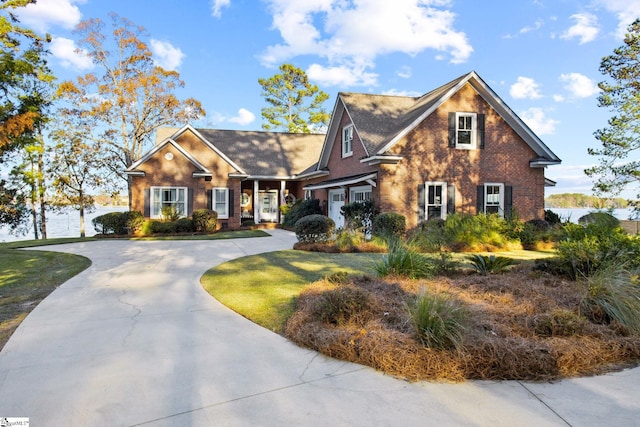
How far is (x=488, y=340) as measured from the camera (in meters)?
3.88

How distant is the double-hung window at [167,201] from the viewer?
21234 millimetres

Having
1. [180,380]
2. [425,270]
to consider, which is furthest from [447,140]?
[180,380]

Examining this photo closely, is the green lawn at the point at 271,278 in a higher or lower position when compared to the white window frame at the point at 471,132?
lower

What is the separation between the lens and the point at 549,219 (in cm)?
1902

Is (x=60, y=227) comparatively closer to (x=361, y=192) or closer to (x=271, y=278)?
(x=361, y=192)

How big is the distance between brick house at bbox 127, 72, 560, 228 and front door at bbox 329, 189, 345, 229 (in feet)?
0.19

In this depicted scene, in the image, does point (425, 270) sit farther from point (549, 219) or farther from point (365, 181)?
point (549, 219)

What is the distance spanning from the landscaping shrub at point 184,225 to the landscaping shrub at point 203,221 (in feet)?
0.81

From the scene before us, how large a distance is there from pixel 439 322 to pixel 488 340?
49cm

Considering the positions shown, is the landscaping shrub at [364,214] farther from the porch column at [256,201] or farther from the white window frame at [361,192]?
the porch column at [256,201]

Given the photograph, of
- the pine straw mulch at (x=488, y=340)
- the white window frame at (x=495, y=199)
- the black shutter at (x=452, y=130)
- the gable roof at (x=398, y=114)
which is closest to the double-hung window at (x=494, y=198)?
the white window frame at (x=495, y=199)

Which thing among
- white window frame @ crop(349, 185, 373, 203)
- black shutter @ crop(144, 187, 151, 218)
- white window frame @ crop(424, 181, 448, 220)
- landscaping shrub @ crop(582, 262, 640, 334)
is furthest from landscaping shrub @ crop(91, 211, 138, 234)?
landscaping shrub @ crop(582, 262, 640, 334)

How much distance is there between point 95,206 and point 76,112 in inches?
249

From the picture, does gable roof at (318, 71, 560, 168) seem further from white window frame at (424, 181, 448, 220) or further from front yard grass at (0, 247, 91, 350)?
Answer: front yard grass at (0, 247, 91, 350)
